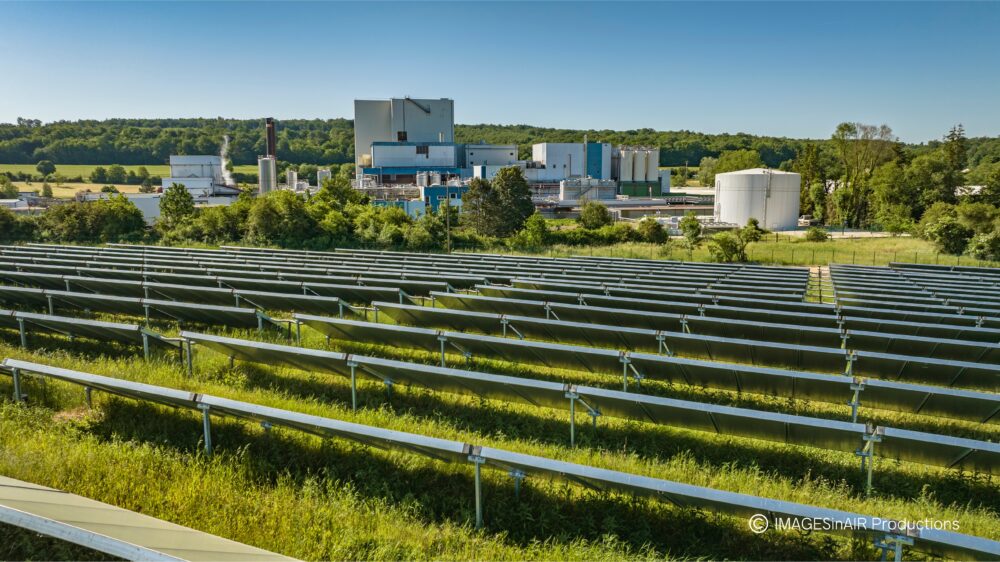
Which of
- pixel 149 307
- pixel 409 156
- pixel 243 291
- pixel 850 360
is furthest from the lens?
pixel 409 156

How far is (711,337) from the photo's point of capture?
393 inches

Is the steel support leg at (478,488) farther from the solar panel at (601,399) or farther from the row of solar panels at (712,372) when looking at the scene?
the row of solar panels at (712,372)

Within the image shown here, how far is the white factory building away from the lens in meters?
75.7

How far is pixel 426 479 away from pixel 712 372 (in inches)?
173

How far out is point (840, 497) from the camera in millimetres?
6742

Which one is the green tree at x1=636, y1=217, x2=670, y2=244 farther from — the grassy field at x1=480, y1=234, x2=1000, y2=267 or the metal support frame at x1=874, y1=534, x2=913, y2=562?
the metal support frame at x1=874, y1=534, x2=913, y2=562

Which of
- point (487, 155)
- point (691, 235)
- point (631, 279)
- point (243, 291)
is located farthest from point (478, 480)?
point (487, 155)

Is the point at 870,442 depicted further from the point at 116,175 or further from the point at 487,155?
the point at 116,175

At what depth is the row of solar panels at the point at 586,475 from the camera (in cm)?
449

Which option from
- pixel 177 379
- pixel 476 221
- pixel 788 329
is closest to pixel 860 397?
pixel 788 329

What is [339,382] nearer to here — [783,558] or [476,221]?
[783,558]

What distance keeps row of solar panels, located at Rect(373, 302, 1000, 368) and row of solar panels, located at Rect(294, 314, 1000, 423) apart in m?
0.76

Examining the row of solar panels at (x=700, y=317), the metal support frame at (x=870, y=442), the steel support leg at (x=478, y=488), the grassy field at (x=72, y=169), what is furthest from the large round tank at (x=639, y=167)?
the steel support leg at (x=478, y=488)

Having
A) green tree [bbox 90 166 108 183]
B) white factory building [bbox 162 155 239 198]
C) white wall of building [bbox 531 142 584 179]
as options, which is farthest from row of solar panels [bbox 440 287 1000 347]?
green tree [bbox 90 166 108 183]
